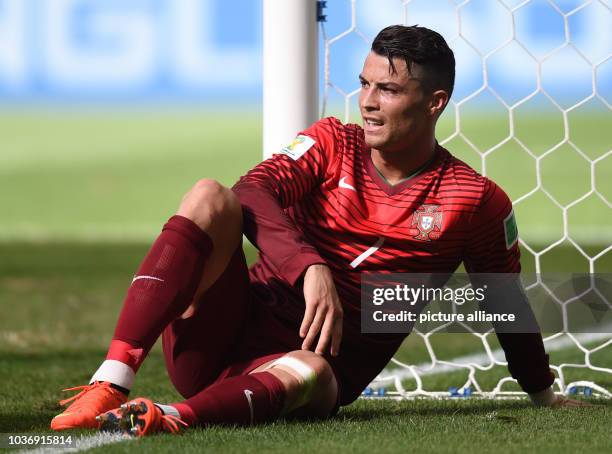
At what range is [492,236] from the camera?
2855 millimetres

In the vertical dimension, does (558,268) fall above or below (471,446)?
below

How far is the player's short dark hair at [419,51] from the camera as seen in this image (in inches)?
107

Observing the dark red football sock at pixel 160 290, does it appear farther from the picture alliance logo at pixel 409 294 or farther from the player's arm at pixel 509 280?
the player's arm at pixel 509 280

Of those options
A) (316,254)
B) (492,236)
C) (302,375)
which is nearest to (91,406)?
(302,375)

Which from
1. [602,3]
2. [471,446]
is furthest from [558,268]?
[471,446]

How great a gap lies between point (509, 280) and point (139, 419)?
44.7 inches

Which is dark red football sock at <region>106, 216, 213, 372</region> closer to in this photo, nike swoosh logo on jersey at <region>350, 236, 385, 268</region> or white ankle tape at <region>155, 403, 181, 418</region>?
white ankle tape at <region>155, 403, 181, 418</region>

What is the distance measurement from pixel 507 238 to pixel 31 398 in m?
1.63

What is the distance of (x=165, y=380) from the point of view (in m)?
4.18

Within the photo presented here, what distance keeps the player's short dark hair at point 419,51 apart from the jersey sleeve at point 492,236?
320 millimetres

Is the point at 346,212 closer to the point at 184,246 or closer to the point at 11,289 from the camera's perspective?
the point at 184,246

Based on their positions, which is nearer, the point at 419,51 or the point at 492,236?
the point at 419,51

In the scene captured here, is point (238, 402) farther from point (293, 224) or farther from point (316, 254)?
point (293, 224)

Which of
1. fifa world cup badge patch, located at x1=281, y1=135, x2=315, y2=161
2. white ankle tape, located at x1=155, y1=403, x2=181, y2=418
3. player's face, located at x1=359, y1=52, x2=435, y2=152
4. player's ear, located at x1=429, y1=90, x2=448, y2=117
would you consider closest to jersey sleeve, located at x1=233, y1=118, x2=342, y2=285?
fifa world cup badge patch, located at x1=281, y1=135, x2=315, y2=161
